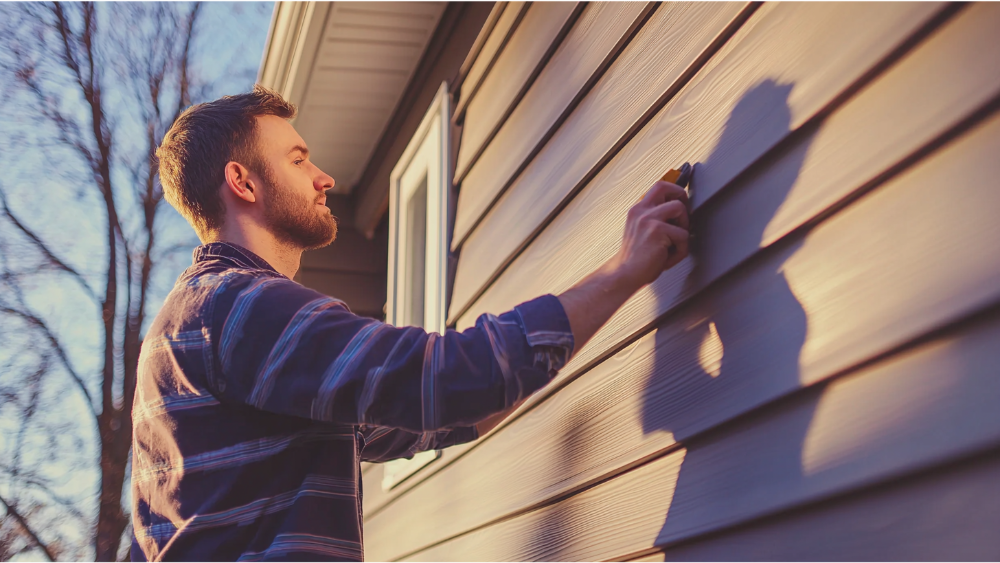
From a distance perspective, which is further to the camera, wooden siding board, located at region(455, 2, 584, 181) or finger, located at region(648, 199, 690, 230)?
wooden siding board, located at region(455, 2, 584, 181)

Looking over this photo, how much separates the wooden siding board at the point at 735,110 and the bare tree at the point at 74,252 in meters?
7.39

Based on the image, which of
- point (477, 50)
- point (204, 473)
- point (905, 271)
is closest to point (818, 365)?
point (905, 271)

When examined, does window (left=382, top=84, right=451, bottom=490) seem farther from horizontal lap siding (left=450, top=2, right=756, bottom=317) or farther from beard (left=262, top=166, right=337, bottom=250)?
beard (left=262, top=166, right=337, bottom=250)

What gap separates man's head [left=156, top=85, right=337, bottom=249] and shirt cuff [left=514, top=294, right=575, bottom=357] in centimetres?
83

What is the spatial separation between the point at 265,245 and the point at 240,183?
156mm

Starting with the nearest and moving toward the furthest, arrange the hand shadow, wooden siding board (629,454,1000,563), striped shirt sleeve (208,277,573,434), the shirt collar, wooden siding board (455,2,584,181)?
wooden siding board (629,454,1000,563), the hand shadow, striped shirt sleeve (208,277,573,434), the shirt collar, wooden siding board (455,2,584,181)

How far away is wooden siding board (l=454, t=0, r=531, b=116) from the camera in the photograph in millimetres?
2684

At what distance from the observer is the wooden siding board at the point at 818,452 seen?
0.89m

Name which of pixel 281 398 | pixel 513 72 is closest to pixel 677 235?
pixel 281 398

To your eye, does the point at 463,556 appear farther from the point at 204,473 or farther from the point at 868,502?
the point at 868,502

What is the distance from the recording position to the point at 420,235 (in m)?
4.00

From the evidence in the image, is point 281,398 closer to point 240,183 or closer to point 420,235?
point 240,183

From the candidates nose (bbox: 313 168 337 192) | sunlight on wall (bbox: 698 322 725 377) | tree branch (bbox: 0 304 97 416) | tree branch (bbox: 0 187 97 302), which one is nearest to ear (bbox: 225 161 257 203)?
nose (bbox: 313 168 337 192)

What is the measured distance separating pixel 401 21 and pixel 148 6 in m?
6.51
